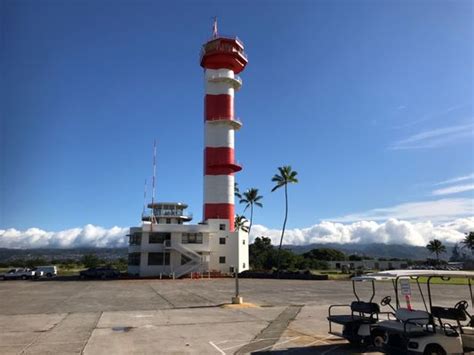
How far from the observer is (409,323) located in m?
9.53

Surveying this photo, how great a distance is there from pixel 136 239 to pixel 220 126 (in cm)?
1913

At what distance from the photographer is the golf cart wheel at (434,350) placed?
8789 mm

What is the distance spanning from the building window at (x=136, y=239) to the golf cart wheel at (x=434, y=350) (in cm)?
4846

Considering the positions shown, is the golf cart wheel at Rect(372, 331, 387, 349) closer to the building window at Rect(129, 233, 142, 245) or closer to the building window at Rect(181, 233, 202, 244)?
the building window at Rect(181, 233, 202, 244)

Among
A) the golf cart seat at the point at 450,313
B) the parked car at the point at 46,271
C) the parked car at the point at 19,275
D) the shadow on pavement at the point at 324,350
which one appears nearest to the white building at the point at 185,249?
the parked car at the point at 46,271

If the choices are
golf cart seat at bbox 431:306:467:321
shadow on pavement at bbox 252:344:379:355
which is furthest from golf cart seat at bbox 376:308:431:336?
shadow on pavement at bbox 252:344:379:355

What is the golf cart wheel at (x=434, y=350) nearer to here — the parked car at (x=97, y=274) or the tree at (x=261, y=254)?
the parked car at (x=97, y=274)

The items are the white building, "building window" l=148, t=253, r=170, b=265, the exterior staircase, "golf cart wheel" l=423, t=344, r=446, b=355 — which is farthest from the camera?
"building window" l=148, t=253, r=170, b=265

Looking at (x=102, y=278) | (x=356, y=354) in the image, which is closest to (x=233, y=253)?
(x=102, y=278)

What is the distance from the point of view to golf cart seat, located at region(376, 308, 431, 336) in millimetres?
9273

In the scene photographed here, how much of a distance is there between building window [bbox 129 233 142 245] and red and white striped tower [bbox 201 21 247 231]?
930 centimetres

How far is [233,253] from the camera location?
5428 cm

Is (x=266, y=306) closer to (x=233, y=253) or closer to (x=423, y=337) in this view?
(x=423, y=337)

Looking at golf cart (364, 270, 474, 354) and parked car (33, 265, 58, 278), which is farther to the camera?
parked car (33, 265, 58, 278)
